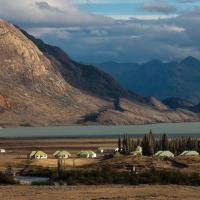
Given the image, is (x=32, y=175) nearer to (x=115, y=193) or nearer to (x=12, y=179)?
(x=12, y=179)

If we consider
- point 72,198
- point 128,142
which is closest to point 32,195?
point 72,198

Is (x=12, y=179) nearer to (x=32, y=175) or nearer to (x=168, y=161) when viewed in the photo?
(x=32, y=175)

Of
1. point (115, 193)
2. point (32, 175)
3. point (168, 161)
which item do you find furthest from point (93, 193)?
point (168, 161)

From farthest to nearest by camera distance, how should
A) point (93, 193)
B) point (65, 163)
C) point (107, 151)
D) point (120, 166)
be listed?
point (107, 151), point (65, 163), point (120, 166), point (93, 193)

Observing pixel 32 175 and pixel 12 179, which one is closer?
pixel 12 179

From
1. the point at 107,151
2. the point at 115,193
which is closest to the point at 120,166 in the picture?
the point at 115,193

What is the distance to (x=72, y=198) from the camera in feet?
217

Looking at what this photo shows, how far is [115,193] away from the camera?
2785 inches

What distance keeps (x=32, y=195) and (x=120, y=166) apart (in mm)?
39749

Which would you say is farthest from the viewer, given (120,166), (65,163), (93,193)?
(65,163)

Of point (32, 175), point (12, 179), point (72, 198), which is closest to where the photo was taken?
point (72, 198)

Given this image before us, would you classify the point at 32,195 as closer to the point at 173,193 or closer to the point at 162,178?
the point at 173,193

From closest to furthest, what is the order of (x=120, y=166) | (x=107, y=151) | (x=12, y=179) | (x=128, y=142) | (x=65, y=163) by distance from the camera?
(x=12, y=179) < (x=120, y=166) < (x=65, y=163) < (x=128, y=142) < (x=107, y=151)

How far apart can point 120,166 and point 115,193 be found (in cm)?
3654
